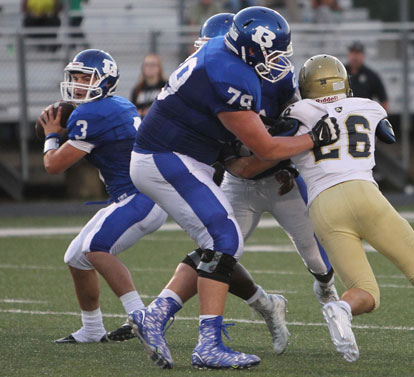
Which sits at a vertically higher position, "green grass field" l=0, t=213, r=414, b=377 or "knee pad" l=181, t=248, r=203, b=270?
"knee pad" l=181, t=248, r=203, b=270

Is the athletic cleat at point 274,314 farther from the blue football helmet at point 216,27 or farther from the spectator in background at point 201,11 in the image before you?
the spectator in background at point 201,11

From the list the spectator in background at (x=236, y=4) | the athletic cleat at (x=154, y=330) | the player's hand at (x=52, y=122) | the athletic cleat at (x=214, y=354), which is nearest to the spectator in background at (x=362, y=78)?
the spectator in background at (x=236, y=4)

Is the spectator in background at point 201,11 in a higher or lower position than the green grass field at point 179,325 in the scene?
higher

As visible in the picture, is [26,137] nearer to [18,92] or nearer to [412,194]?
[18,92]

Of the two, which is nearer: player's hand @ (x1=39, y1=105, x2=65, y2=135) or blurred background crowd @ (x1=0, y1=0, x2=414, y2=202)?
player's hand @ (x1=39, y1=105, x2=65, y2=135)

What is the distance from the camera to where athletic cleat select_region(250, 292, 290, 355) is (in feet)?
16.0

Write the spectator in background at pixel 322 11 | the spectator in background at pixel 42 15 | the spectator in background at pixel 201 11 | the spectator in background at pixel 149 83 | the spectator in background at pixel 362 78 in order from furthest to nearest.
A: the spectator in background at pixel 322 11
the spectator in background at pixel 201 11
the spectator in background at pixel 42 15
the spectator in background at pixel 362 78
the spectator in background at pixel 149 83

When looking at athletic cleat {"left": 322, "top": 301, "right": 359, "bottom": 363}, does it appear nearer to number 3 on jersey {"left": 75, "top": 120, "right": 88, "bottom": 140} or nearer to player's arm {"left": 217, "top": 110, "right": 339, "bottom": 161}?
player's arm {"left": 217, "top": 110, "right": 339, "bottom": 161}

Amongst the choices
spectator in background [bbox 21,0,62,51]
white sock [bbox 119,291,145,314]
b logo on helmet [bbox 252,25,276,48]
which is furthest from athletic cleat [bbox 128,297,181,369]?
spectator in background [bbox 21,0,62,51]

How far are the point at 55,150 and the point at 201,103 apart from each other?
1.12m

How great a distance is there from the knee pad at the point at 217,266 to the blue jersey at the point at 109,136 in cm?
96

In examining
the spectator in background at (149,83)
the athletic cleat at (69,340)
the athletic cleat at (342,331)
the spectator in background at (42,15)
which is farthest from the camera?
the spectator in background at (42,15)

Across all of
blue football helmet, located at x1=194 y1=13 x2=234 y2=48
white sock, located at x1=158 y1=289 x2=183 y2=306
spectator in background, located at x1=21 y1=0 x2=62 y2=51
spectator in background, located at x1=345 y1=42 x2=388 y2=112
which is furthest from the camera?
spectator in background, located at x1=21 y1=0 x2=62 y2=51

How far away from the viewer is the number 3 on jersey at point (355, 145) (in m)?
4.54
